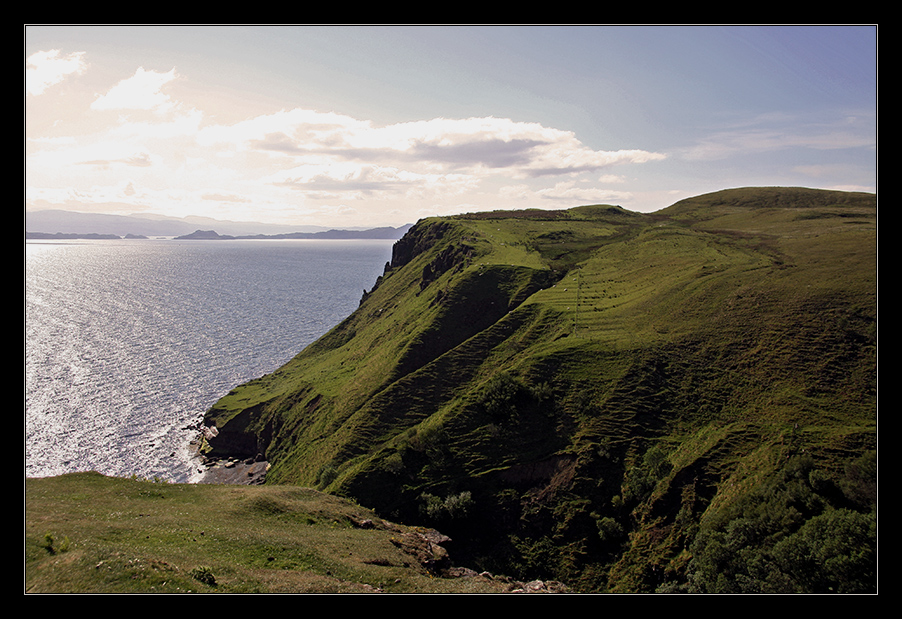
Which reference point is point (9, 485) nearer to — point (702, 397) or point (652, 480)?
point (652, 480)

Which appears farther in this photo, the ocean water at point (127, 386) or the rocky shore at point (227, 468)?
the ocean water at point (127, 386)

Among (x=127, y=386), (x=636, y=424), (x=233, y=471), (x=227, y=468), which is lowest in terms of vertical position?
(x=233, y=471)

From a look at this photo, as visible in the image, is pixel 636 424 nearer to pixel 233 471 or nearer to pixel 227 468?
pixel 233 471

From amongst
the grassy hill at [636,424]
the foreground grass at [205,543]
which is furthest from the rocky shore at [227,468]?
the foreground grass at [205,543]

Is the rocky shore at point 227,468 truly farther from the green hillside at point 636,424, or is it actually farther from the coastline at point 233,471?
the green hillside at point 636,424

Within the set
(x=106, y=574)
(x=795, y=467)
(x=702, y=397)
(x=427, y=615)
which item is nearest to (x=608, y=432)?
(x=702, y=397)

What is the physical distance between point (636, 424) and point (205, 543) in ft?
171

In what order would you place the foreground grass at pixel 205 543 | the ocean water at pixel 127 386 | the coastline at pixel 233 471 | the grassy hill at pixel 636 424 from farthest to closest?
the ocean water at pixel 127 386, the coastline at pixel 233 471, the grassy hill at pixel 636 424, the foreground grass at pixel 205 543

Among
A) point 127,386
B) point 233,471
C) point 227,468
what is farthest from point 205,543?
point 127,386

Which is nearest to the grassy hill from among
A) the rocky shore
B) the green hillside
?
the green hillside

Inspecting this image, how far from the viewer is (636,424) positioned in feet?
194

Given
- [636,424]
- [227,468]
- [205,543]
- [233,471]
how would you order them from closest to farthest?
[205,543], [636,424], [233,471], [227,468]

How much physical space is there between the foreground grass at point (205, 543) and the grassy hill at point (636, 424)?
60.1 ft

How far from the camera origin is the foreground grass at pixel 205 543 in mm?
20672
